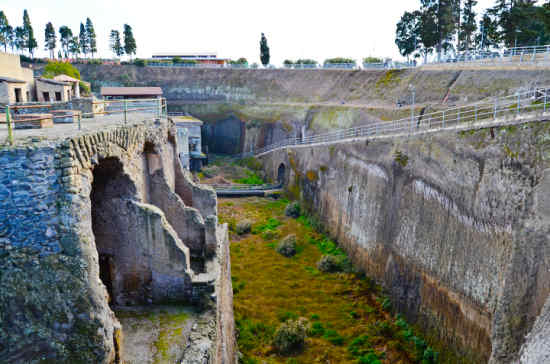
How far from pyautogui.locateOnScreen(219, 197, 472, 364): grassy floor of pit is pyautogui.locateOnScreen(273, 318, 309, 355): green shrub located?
26cm

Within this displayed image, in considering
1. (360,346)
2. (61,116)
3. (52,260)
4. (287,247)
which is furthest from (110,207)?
(287,247)

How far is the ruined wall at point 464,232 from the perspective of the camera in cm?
1168

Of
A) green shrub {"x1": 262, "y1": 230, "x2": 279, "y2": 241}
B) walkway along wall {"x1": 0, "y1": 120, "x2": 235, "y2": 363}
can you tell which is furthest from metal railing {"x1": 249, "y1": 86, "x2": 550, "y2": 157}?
walkway along wall {"x1": 0, "y1": 120, "x2": 235, "y2": 363}

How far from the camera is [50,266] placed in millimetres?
7984

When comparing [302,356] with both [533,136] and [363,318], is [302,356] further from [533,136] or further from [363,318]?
[533,136]

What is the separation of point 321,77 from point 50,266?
47.9 metres

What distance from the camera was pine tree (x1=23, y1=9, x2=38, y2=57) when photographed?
250 feet

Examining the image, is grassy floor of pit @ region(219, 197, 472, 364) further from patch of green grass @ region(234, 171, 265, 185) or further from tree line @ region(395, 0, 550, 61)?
tree line @ region(395, 0, 550, 61)

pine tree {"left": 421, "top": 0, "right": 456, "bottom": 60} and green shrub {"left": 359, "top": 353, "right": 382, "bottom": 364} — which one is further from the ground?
pine tree {"left": 421, "top": 0, "right": 456, "bottom": 60}

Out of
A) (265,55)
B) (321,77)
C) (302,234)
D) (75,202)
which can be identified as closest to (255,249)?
(302,234)

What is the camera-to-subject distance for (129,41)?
7506 centimetres

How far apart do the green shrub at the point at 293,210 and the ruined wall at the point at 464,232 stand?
330 inches

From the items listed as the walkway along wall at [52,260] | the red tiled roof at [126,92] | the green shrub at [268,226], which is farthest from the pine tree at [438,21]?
the walkway along wall at [52,260]

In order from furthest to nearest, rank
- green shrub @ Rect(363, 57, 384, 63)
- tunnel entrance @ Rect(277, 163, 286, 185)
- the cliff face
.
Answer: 1. green shrub @ Rect(363, 57, 384, 63)
2. tunnel entrance @ Rect(277, 163, 286, 185)
3. the cliff face
